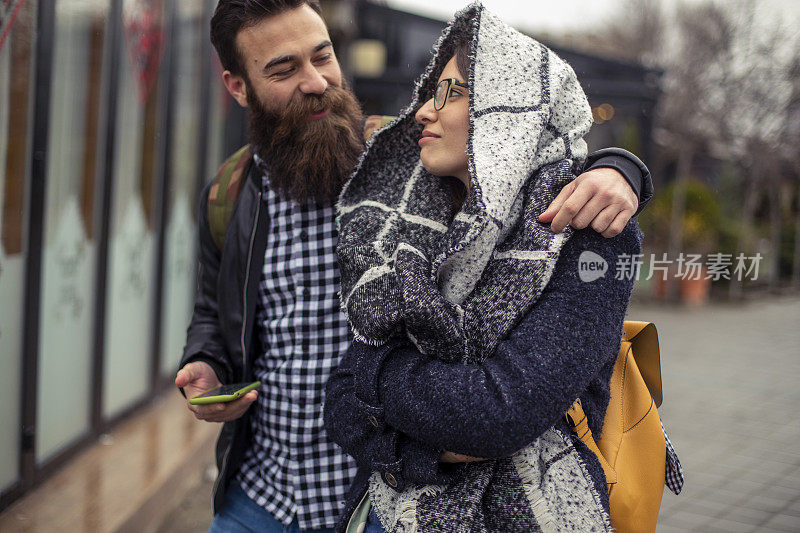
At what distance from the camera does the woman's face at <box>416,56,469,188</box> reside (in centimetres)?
153

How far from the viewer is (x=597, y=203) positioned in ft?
4.40

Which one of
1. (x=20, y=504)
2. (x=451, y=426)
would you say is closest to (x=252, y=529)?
(x=451, y=426)

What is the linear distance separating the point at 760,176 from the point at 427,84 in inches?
123

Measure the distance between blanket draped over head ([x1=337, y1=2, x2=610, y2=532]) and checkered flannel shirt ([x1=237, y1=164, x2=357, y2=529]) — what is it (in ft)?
A: 1.14

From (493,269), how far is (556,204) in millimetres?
174

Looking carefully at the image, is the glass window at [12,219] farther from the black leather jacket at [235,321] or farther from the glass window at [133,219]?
the black leather jacket at [235,321]

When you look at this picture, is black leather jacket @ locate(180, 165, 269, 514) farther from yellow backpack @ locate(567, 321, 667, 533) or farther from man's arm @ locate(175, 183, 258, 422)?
yellow backpack @ locate(567, 321, 667, 533)

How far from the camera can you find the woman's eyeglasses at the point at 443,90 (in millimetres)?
1542

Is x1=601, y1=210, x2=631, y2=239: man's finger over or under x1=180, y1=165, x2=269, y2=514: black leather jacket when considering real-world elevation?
over

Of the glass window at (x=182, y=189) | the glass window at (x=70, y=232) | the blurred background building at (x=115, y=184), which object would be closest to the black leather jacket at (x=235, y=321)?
the blurred background building at (x=115, y=184)

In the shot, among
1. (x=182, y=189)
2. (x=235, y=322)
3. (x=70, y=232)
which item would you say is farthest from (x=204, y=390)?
(x=182, y=189)

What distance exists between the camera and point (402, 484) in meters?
1.43

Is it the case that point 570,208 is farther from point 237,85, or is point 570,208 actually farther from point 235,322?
point 237,85

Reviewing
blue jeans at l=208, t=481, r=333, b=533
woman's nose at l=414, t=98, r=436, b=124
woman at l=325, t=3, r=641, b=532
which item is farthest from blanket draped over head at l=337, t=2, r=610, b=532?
blue jeans at l=208, t=481, r=333, b=533
